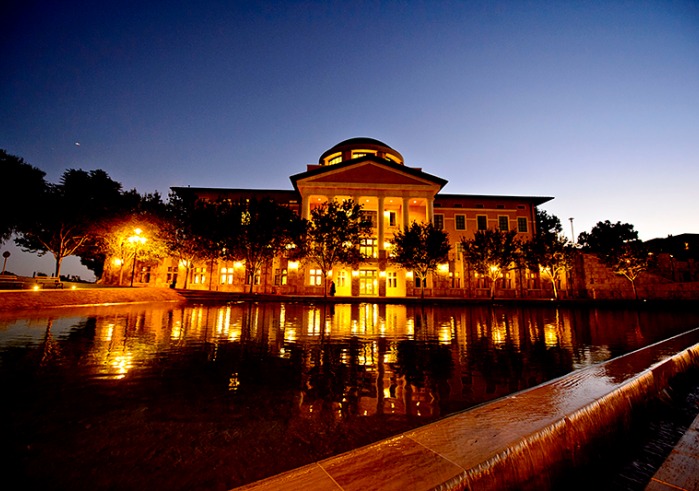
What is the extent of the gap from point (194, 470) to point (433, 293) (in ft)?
101

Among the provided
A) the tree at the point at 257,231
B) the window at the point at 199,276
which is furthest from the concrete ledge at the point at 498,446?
the window at the point at 199,276

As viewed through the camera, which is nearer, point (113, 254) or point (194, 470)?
point (194, 470)

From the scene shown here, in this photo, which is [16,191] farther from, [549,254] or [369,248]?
[549,254]

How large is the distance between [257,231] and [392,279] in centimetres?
1500

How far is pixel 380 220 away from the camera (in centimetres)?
3422

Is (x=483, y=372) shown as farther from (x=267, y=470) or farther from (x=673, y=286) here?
(x=673, y=286)

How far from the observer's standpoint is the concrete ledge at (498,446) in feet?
4.86

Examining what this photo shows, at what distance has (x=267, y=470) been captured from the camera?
218 centimetres

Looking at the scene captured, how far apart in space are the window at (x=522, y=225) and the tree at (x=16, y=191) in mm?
50261

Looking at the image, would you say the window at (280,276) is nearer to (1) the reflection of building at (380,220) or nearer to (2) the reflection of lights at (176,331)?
Result: (1) the reflection of building at (380,220)


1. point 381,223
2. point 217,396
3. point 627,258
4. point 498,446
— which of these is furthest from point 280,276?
point 627,258

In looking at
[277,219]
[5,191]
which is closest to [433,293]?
[277,219]

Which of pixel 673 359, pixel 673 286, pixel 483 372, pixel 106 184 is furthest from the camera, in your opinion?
pixel 106 184

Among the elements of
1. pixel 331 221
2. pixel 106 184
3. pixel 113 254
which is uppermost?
pixel 106 184
